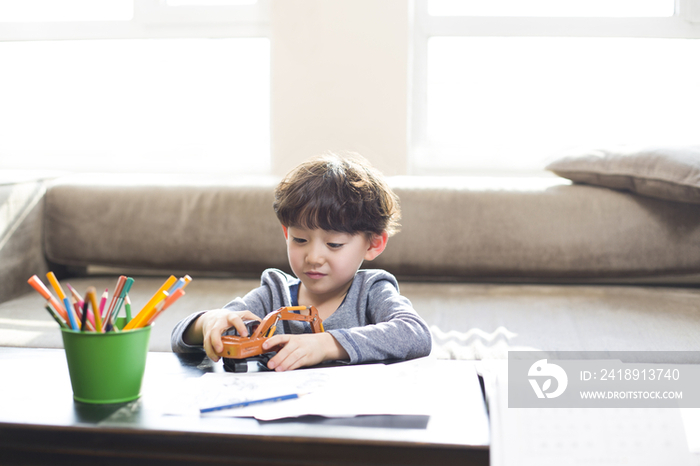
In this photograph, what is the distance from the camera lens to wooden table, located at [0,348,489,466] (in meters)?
0.54

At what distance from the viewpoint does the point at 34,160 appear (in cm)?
258

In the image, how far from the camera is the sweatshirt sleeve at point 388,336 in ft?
2.49

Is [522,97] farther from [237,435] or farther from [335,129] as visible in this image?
[237,435]

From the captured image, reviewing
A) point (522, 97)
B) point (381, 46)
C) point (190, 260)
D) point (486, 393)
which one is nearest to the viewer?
point (486, 393)

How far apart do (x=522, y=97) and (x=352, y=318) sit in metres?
1.65

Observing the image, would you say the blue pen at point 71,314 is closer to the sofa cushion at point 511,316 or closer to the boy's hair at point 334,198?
the boy's hair at point 334,198

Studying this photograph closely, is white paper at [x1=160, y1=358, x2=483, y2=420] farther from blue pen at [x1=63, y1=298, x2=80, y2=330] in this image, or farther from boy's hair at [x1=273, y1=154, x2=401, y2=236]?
boy's hair at [x1=273, y1=154, x2=401, y2=236]

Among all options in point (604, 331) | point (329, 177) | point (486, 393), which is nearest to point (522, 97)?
point (604, 331)

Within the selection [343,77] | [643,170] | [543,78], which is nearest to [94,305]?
[643,170]

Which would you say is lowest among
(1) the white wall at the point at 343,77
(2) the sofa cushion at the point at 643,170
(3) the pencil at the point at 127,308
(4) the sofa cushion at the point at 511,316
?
(4) the sofa cushion at the point at 511,316

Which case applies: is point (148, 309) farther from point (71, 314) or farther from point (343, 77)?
point (343, 77)

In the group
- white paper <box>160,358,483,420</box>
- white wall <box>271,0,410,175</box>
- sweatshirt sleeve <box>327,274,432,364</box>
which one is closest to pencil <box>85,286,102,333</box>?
white paper <box>160,358,483,420</box>

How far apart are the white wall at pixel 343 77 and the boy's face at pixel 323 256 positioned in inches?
51.1

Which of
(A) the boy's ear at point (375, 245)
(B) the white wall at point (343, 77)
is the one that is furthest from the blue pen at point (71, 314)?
(B) the white wall at point (343, 77)
